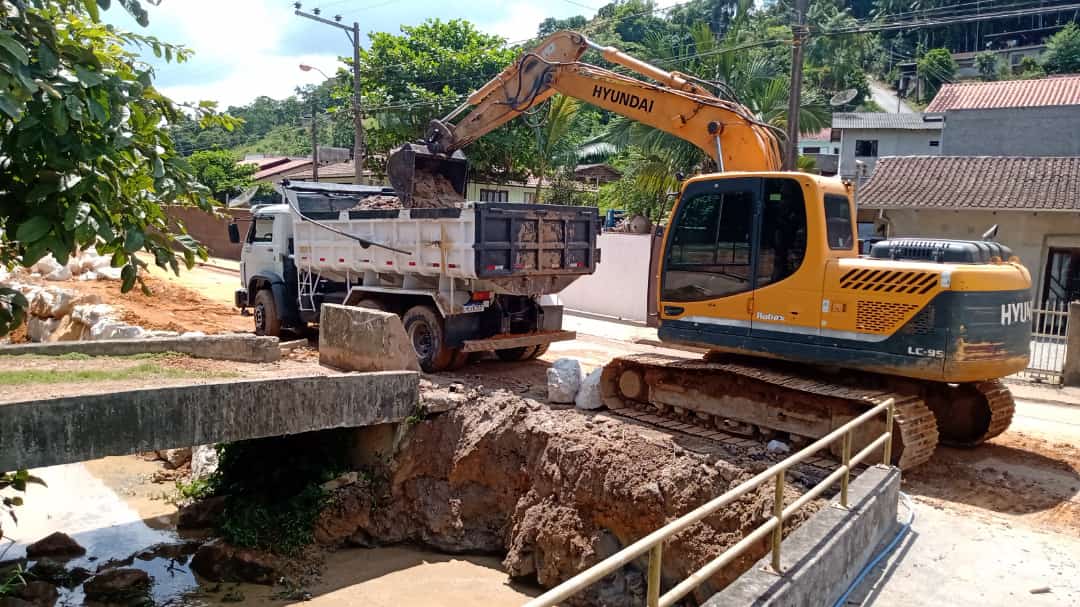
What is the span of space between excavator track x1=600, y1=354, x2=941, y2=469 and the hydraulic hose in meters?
0.36

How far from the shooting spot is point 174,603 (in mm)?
7688

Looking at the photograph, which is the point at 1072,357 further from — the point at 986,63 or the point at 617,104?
the point at 986,63

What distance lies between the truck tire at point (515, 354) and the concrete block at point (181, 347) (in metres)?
3.10

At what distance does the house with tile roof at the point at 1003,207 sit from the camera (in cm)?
1780

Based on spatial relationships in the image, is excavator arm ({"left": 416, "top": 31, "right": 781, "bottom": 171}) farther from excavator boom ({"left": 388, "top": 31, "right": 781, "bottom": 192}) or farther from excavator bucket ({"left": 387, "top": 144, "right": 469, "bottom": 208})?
excavator bucket ({"left": 387, "top": 144, "right": 469, "bottom": 208})

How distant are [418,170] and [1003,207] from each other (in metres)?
13.6

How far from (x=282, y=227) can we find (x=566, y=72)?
18.6ft

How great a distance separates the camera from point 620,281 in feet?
59.2

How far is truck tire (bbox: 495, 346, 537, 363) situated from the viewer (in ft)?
37.4

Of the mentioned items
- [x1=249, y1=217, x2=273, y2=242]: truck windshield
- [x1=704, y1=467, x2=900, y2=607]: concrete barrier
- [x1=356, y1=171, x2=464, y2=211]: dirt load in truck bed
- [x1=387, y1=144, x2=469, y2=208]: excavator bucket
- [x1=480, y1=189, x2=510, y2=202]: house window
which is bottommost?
[x1=704, y1=467, x2=900, y2=607]: concrete barrier

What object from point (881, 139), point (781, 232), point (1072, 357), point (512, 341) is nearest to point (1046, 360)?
point (1072, 357)

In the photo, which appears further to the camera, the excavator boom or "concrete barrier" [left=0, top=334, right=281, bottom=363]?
the excavator boom

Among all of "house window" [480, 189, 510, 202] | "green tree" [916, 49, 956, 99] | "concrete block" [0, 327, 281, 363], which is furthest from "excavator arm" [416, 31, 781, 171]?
"green tree" [916, 49, 956, 99]

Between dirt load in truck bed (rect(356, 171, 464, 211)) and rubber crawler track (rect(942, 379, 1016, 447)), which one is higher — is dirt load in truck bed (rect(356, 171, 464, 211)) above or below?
above
